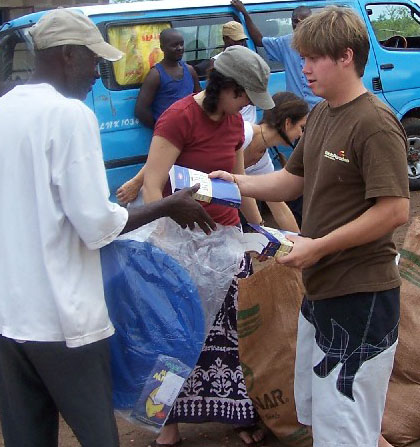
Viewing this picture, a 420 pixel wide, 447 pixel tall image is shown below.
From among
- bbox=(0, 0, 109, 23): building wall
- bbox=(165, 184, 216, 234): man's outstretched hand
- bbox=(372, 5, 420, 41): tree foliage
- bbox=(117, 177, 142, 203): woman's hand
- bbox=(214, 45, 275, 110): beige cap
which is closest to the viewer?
bbox=(165, 184, 216, 234): man's outstretched hand

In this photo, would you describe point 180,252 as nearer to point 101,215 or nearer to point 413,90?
point 101,215

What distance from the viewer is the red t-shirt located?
3215mm

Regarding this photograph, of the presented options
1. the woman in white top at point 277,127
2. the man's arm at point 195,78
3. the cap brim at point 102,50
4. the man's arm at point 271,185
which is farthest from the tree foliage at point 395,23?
the cap brim at point 102,50

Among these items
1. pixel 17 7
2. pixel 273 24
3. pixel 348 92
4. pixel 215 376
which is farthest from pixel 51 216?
pixel 17 7

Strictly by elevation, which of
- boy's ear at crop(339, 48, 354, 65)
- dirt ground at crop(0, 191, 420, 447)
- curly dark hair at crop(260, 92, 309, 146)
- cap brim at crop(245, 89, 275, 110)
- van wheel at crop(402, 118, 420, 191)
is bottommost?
van wheel at crop(402, 118, 420, 191)

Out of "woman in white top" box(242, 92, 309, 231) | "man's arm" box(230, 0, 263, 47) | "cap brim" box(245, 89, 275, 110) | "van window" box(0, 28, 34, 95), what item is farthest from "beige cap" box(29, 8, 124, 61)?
"man's arm" box(230, 0, 263, 47)

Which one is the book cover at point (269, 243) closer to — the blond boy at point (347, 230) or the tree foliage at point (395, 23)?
the blond boy at point (347, 230)

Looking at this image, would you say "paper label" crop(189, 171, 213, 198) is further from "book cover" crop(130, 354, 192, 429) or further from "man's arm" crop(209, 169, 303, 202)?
"book cover" crop(130, 354, 192, 429)

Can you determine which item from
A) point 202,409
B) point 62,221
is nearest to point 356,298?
point 62,221

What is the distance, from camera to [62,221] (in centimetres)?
216

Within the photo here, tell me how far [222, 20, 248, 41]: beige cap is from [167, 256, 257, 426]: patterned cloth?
345cm

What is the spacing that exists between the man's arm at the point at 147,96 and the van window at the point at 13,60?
0.86m

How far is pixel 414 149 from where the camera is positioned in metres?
8.16

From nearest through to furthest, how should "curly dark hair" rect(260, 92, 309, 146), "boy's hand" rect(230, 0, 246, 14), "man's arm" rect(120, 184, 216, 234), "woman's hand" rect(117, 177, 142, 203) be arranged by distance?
"man's arm" rect(120, 184, 216, 234) < "woman's hand" rect(117, 177, 142, 203) < "curly dark hair" rect(260, 92, 309, 146) < "boy's hand" rect(230, 0, 246, 14)
